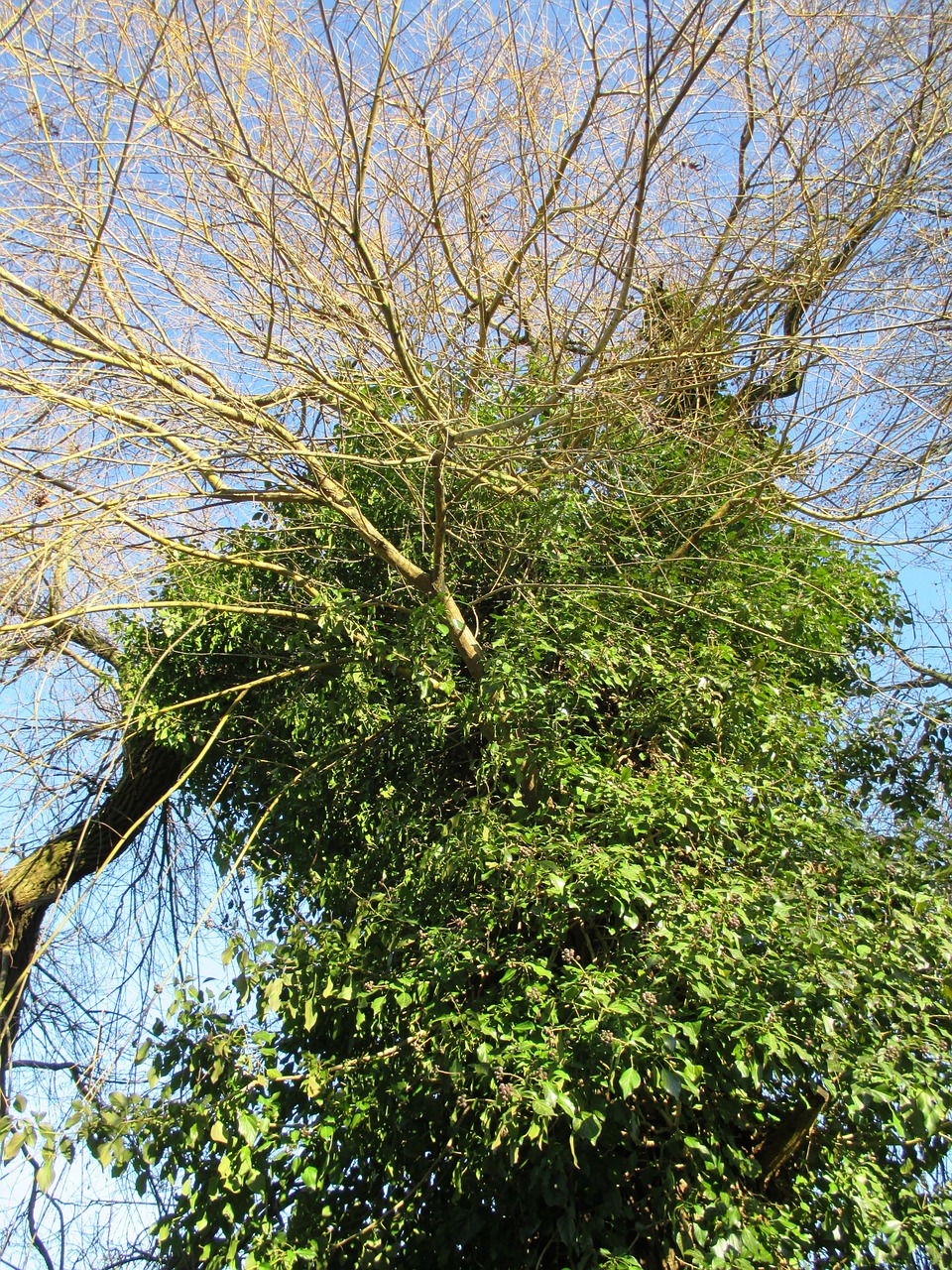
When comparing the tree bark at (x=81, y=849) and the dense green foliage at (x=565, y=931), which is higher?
the tree bark at (x=81, y=849)

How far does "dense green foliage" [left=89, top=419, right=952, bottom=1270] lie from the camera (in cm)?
312

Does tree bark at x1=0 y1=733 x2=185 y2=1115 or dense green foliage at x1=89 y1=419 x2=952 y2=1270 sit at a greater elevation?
tree bark at x1=0 y1=733 x2=185 y2=1115

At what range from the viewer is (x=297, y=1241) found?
3.42 meters

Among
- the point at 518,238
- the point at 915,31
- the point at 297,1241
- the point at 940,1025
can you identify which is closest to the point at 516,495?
the point at 518,238

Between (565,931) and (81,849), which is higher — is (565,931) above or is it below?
below

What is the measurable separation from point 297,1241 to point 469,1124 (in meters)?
0.67

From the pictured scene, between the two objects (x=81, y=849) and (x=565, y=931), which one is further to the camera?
(x=81, y=849)

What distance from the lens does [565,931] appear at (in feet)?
12.1

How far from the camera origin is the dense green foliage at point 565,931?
3115mm

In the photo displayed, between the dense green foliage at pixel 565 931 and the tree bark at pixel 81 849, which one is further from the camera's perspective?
the tree bark at pixel 81 849

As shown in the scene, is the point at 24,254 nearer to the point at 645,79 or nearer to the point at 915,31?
the point at 645,79

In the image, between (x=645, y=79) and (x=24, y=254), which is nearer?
(x=645, y=79)

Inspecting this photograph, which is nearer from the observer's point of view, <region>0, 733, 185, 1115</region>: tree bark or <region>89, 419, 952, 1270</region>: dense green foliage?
<region>89, 419, 952, 1270</region>: dense green foliage

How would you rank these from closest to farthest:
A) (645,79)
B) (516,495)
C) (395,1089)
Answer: (645,79) → (395,1089) → (516,495)
